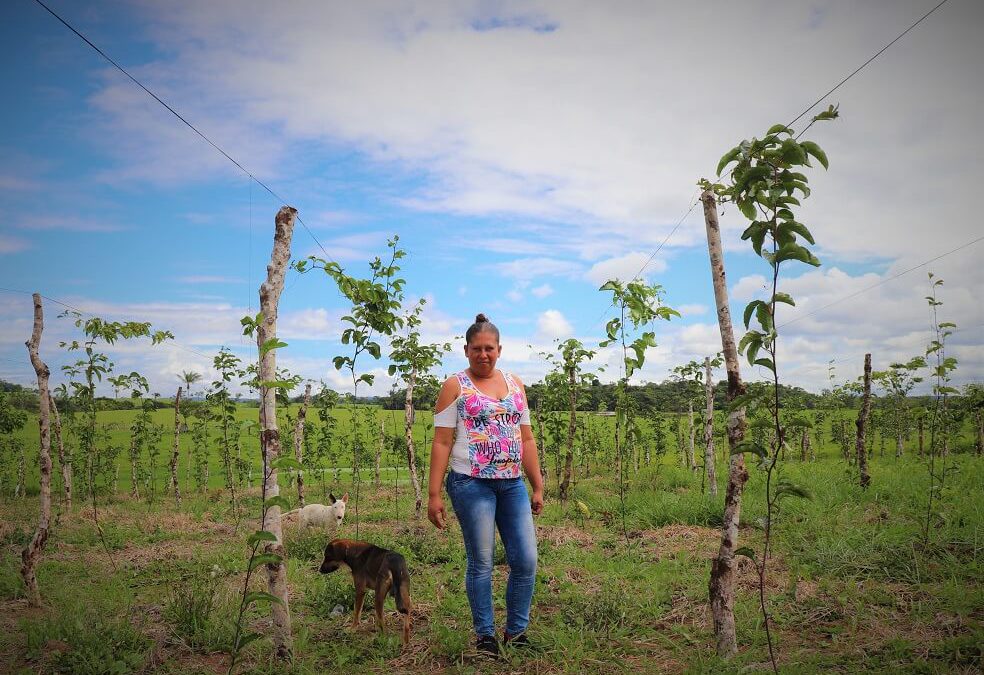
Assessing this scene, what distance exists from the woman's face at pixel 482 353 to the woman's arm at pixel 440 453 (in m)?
0.22

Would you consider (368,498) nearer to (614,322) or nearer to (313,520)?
(313,520)

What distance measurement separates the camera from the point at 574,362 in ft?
39.1

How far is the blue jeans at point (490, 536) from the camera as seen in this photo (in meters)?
4.06

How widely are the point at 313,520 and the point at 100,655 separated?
5792 millimetres

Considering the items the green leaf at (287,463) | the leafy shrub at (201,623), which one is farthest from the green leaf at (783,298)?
the leafy shrub at (201,623)

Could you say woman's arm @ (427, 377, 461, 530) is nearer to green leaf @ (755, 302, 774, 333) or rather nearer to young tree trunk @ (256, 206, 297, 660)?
young tree trunk @ (256, 206, 297, 660)

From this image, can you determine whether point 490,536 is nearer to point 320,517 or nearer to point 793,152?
point 793,152

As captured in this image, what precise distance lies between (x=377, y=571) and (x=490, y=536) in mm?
1284

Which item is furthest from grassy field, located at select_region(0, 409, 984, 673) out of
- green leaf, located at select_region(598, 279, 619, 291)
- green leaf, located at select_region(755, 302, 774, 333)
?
green leaf, located at select_region(598, 279, 619, 291)

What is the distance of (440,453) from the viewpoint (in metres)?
4.15

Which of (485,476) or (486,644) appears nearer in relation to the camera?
(485,476)

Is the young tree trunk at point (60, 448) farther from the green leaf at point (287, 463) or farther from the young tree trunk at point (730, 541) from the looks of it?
the young tree trunk at point (730, 541)

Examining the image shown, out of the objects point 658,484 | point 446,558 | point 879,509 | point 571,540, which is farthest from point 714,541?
point 658,484

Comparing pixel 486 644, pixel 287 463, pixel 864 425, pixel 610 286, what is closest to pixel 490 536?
pixel 486 644
